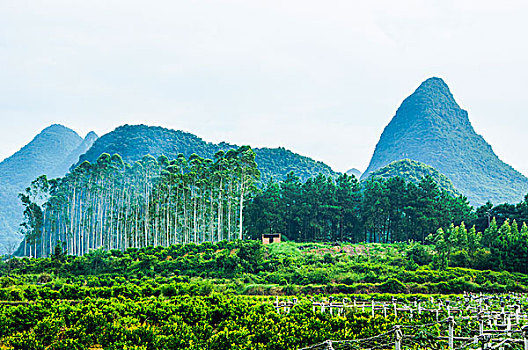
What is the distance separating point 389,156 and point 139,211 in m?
110

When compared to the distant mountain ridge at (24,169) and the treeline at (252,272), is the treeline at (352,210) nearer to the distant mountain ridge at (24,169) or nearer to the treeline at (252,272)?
the treeline at (252,272)

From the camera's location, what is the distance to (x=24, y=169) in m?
169

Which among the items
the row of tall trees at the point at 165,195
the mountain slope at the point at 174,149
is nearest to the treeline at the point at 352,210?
the row of tall trees at the point at 165,195

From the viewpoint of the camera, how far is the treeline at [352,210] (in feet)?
179

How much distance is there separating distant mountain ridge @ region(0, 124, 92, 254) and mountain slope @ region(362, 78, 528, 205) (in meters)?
105

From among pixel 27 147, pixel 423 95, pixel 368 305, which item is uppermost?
pixel 423 95

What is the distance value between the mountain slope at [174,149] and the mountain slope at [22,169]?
29498 mm

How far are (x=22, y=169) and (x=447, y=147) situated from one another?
138265 millimetres

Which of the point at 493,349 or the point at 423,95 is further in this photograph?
the point at 423,95

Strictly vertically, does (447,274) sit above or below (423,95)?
below

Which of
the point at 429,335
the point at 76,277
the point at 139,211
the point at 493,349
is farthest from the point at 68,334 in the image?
the point at 139,211

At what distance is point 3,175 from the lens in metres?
162

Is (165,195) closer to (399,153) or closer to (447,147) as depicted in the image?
(447,147)

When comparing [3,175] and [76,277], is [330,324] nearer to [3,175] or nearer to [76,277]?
[76,277]
